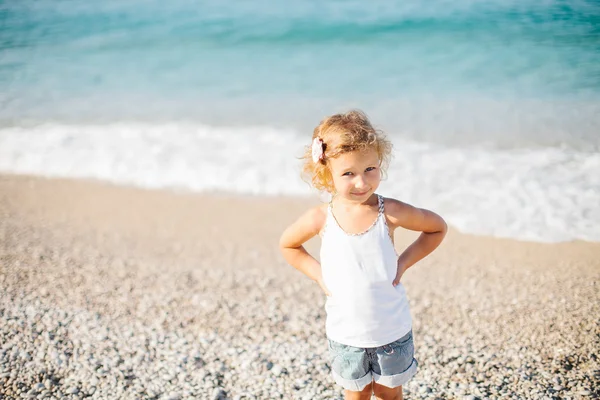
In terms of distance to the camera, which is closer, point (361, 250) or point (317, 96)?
point (361, 250)

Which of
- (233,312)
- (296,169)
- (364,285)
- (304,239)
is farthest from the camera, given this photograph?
(296,169)

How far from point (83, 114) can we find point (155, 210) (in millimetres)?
4492

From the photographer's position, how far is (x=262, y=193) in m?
7.39

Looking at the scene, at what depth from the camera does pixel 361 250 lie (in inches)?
108

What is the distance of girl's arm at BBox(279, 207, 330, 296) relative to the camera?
2.91 meters

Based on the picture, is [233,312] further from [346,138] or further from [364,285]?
[346,138]

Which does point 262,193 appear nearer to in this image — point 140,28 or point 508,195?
point 508,195

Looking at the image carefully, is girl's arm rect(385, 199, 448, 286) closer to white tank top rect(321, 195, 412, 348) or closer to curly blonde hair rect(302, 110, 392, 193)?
white tank top rect(321, 195, 412, 348)

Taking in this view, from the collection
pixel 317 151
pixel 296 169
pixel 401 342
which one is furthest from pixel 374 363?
pixel 296 169

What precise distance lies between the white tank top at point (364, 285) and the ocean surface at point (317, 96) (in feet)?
11.6

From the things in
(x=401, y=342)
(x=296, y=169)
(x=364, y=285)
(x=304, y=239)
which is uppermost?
(x=304, y=239)

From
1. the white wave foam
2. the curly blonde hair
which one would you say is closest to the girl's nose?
the curly blonde hair

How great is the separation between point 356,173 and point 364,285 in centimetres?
57

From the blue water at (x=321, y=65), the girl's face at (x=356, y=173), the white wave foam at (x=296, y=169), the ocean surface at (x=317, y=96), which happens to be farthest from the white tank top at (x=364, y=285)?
the blue water at (x=321, y=65)
